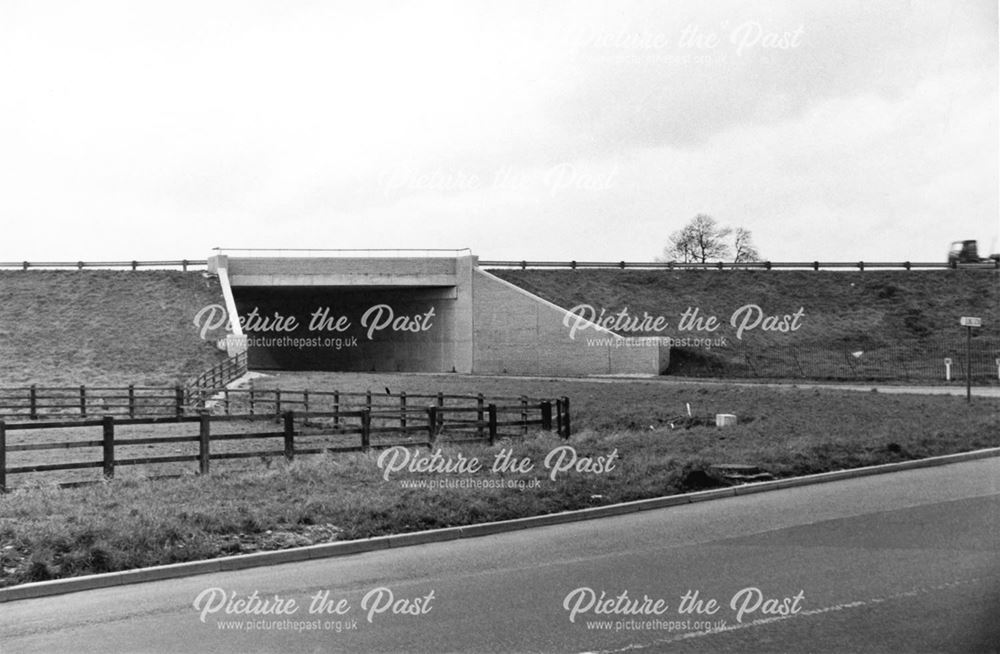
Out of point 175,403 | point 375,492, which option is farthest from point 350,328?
point 375,492

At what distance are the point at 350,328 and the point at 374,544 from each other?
48.7 meters

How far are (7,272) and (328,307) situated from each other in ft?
69.5

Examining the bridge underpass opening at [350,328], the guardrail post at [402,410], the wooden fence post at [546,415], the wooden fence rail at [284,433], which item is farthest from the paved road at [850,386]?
the guardrail post at [402,410]

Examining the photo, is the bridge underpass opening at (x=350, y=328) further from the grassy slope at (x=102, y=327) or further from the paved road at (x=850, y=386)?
the paved road at (x=850, y=386)

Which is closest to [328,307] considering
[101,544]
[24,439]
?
[24,439]

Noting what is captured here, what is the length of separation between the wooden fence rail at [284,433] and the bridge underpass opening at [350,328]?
25281 millimetres

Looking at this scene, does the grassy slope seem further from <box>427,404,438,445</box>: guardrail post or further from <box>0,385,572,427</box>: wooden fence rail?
<box>427,404,438,445</box>: guardrail post

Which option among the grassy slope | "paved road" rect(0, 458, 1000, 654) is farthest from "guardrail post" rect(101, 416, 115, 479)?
the grassy slope

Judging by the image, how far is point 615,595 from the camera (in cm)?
882

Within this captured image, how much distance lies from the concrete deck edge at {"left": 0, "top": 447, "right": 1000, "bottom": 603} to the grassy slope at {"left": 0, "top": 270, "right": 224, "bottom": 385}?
35.4m

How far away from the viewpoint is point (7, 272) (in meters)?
63.1

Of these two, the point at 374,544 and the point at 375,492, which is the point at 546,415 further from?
the point at 374,544

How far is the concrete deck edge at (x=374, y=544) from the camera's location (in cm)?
975

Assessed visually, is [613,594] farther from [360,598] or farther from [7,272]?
[7,272]
